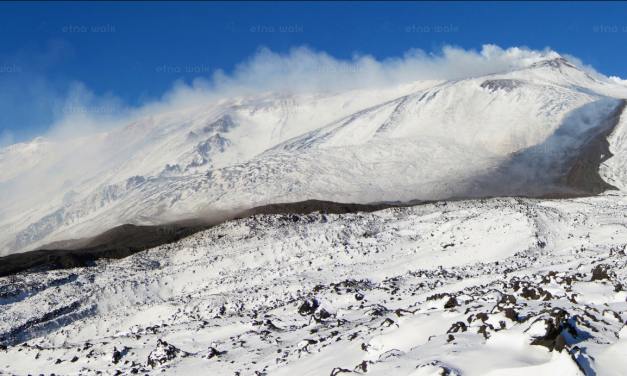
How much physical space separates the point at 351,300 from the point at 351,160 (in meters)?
67.0

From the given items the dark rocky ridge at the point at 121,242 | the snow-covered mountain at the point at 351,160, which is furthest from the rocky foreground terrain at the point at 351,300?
the snow-covered mountain at the point at 351,160

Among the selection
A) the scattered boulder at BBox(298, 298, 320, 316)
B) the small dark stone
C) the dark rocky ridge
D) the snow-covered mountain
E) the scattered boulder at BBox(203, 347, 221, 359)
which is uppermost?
the snow-covered mountain

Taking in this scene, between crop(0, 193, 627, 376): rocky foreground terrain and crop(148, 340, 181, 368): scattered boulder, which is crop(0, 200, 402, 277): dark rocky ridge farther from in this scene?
crop(148, 340, 181, 368): scattered boulder

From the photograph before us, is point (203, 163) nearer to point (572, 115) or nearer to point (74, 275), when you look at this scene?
point (74, 275)

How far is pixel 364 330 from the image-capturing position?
13.0m

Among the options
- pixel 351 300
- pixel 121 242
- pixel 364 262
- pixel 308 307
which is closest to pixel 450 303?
pixel 351 300

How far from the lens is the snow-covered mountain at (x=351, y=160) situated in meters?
74.4

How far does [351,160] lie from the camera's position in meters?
86.1

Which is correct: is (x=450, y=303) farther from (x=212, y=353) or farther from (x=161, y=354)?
(x=161, y=354)

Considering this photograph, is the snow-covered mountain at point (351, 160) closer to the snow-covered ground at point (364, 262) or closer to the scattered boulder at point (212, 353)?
the snow-covered ground at point (364, 262)

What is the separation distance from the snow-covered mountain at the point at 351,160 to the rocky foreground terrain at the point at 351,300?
28748 mm

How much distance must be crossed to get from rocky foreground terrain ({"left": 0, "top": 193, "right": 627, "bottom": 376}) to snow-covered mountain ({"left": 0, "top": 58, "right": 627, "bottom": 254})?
94.3 ft

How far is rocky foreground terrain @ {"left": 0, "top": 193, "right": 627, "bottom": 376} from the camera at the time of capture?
9.12 m

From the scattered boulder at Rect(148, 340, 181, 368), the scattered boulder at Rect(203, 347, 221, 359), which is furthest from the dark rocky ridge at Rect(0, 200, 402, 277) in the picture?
the scattered boulder at Rect(203, 347, 221, 359)
